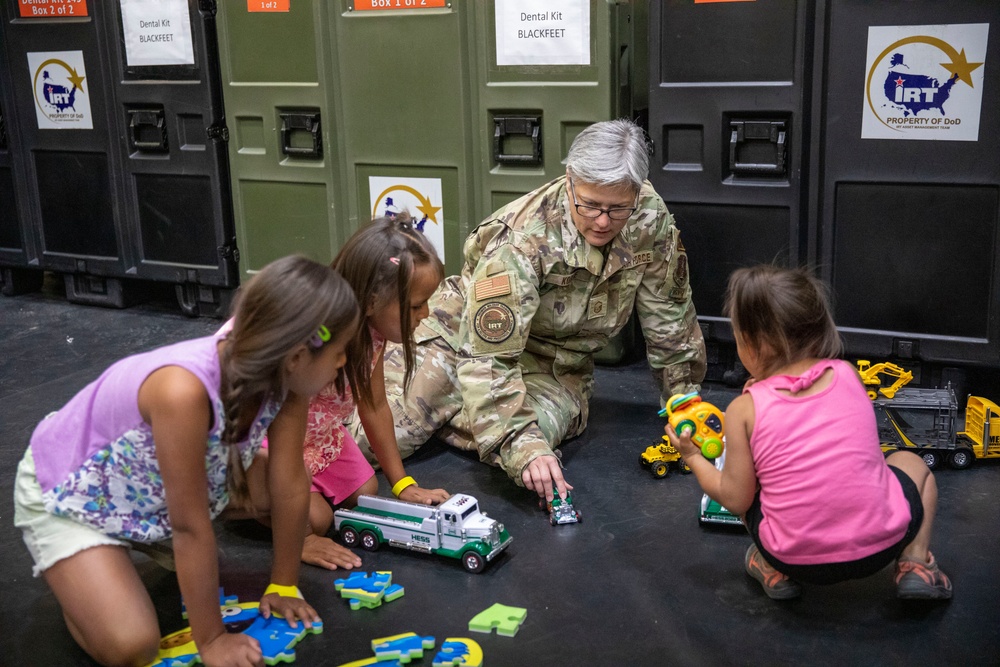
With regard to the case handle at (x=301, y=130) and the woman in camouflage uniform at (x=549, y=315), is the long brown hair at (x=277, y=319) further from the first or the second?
the case handle at (x=301, y=130)

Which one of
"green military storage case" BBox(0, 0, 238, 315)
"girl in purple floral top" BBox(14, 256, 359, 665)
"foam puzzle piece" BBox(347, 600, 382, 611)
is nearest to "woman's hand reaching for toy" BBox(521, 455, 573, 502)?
"foam puzzle piece" BBox(347, 600, 382, 611)

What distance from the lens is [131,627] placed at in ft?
6.49

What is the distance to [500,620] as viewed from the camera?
217 cm

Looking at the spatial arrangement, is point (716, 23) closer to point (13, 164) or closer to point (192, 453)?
point (192, 453)

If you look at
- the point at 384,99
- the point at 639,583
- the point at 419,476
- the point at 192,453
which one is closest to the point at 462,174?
the point at 384,99

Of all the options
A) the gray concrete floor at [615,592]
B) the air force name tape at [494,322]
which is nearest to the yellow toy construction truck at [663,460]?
the gray concrete floor at [615,592]

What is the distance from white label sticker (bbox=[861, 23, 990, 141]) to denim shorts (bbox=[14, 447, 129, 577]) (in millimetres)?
2517

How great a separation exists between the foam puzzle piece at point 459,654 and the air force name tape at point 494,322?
0.95 metres

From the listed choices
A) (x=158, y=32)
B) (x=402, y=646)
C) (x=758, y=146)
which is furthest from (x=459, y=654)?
(x=158, y=32)

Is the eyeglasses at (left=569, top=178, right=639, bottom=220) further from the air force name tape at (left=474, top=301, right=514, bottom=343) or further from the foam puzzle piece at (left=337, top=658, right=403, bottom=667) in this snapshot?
the foam puzzle piece at (left=337, top=658, right=403, bottom=667)

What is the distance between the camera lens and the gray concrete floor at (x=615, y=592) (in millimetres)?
2068

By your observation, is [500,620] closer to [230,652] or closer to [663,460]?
[230,652]

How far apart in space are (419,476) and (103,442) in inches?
46.3

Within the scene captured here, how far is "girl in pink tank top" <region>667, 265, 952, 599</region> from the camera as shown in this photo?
6.69 ft
